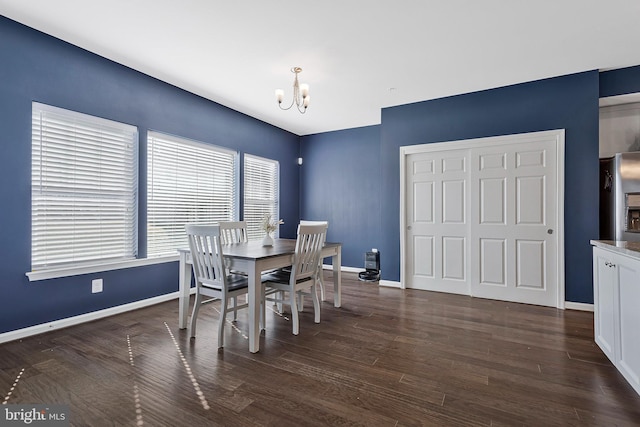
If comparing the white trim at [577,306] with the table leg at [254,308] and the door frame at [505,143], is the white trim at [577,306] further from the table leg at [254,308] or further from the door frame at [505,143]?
the table leg at [254,308]

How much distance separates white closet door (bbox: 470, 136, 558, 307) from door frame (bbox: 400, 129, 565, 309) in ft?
0.12

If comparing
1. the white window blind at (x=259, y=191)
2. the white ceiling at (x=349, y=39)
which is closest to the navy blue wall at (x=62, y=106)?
the white ceiling at (x=349, y=39)

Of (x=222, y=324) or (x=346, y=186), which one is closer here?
(x=222, y=324)

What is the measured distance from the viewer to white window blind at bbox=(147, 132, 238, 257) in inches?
151

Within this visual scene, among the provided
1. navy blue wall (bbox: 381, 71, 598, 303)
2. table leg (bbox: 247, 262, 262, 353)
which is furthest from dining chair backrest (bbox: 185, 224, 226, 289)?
navy blue wall (bbox: 381, 71, 598, 303)

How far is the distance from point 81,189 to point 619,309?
15.0ft

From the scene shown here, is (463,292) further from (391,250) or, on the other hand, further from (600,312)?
(600,312)

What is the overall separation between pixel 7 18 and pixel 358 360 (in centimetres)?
404

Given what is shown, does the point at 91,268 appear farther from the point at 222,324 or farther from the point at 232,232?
the point at 222,324

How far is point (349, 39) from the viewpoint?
9.57 ft

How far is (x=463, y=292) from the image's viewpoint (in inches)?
167

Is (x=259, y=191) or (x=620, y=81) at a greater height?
(x=620, y=81)

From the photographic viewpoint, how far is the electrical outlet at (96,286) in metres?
3.20

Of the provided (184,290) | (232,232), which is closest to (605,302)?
(184,290)
